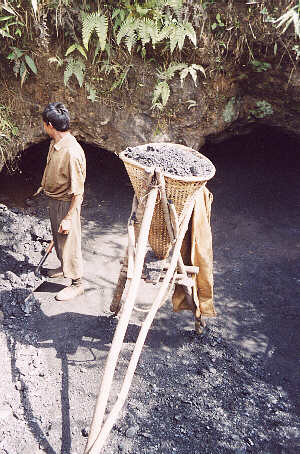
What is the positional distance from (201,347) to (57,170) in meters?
2.68

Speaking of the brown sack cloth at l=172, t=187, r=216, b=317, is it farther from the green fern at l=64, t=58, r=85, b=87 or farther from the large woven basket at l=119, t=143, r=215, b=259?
the green fern at l=64, t=58, r=85, b=87

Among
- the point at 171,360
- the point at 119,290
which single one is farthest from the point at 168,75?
the point at 171,360

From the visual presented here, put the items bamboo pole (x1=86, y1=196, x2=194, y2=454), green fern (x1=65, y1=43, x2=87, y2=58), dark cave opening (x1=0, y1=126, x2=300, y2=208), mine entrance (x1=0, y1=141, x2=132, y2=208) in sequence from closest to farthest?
bamboo pole (x1=86, y1=196, x2=194, y2=454)
green fern (x1=65, y1=43, x2=87, y2=58)
mine entrance (x1=0, y1=141, x2=132, y2=208)
dark cave opening (x1=0, y1=126, x2=300, y2=208)

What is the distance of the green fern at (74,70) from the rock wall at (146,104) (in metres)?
0.45

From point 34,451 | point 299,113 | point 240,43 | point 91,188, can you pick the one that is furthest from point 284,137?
point 34,451

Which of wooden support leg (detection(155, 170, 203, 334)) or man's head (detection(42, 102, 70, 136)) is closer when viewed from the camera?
wooden support leg (detection(155, 170, 203, 334))

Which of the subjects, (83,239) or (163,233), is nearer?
(163,233)

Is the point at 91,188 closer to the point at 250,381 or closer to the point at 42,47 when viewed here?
the point at 42,47

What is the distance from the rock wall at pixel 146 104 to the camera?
5.74 m

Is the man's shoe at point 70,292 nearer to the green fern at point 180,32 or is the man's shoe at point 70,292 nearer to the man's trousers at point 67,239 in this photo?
the man's trousers at point 67,239

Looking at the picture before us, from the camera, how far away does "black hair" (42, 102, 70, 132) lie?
393 cm

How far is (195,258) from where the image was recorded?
4.04 m

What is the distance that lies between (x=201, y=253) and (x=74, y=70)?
3.30 meters

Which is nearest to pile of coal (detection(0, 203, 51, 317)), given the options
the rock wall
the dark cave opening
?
the dark cave opening
